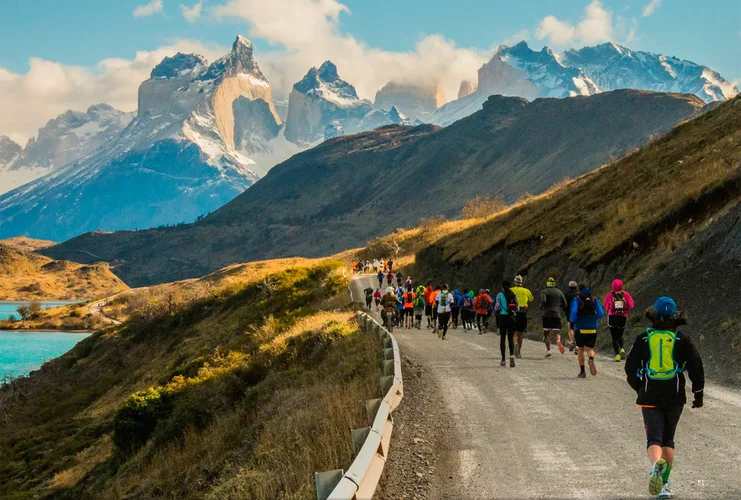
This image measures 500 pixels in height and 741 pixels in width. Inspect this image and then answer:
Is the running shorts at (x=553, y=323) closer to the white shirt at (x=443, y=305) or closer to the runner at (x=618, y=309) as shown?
the runner at (x=618, y=309)

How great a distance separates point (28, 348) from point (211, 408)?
89574 mm

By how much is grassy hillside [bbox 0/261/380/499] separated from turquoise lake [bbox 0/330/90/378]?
79.6 ft

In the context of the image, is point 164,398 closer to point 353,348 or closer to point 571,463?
point 353,348

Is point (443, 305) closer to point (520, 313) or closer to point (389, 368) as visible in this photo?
point (520, 313)

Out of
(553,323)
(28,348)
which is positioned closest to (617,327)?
(553,323)

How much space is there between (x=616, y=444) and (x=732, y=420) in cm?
233

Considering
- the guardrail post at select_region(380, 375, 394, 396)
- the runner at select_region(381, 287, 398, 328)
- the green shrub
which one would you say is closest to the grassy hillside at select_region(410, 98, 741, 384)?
the runner at select_region(381, 287, 398, 328)

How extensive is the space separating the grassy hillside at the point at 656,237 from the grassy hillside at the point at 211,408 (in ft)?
27.9

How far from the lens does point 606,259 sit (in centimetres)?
2566

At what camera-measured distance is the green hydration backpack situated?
6.55 m

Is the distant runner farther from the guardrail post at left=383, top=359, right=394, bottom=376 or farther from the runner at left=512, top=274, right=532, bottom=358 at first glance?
the guardrail post at left=383, top=359, right=394, bottom=376

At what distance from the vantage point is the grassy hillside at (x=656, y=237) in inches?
655

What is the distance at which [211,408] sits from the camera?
2138 centimetres

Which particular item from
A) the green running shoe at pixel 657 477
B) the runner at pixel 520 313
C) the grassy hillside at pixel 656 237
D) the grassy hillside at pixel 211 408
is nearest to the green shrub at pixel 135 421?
the grassy hillside at pixel 211 408
